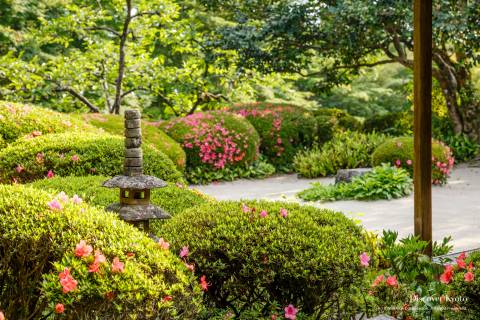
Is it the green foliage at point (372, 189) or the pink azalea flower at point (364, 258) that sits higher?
the pink azalea flower at point (364, 258)

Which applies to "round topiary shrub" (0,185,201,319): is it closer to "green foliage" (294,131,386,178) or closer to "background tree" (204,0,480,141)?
"green foliage" (294,131,386,178)

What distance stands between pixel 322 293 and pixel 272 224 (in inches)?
18.0

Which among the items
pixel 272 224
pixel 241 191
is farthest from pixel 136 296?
pixel 241 191

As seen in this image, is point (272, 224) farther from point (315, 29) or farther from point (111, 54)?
point (111, 54)

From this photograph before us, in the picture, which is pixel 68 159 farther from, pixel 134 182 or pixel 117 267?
pixel 117 267

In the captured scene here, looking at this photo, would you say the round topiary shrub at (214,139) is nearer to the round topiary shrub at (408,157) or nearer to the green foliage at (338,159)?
the green foliage at (338,159)

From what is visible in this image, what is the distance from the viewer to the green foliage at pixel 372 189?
8688 mm

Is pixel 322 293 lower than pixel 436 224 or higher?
higher

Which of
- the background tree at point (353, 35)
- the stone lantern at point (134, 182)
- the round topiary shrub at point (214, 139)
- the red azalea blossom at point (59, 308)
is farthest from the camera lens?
the round topiary shrub at point (214, 139)

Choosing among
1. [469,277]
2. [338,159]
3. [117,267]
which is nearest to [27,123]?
[117,267]

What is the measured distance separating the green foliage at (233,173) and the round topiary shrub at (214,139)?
10 centimetres

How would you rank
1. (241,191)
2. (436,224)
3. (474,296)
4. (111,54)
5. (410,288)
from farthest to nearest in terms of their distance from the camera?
(111,54), (241,191), (436,224), (410,288), (474,296)

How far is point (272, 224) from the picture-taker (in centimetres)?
315

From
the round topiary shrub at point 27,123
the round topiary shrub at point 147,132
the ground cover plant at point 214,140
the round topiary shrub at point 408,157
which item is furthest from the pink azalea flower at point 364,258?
the ground cover plant at point 214,140
